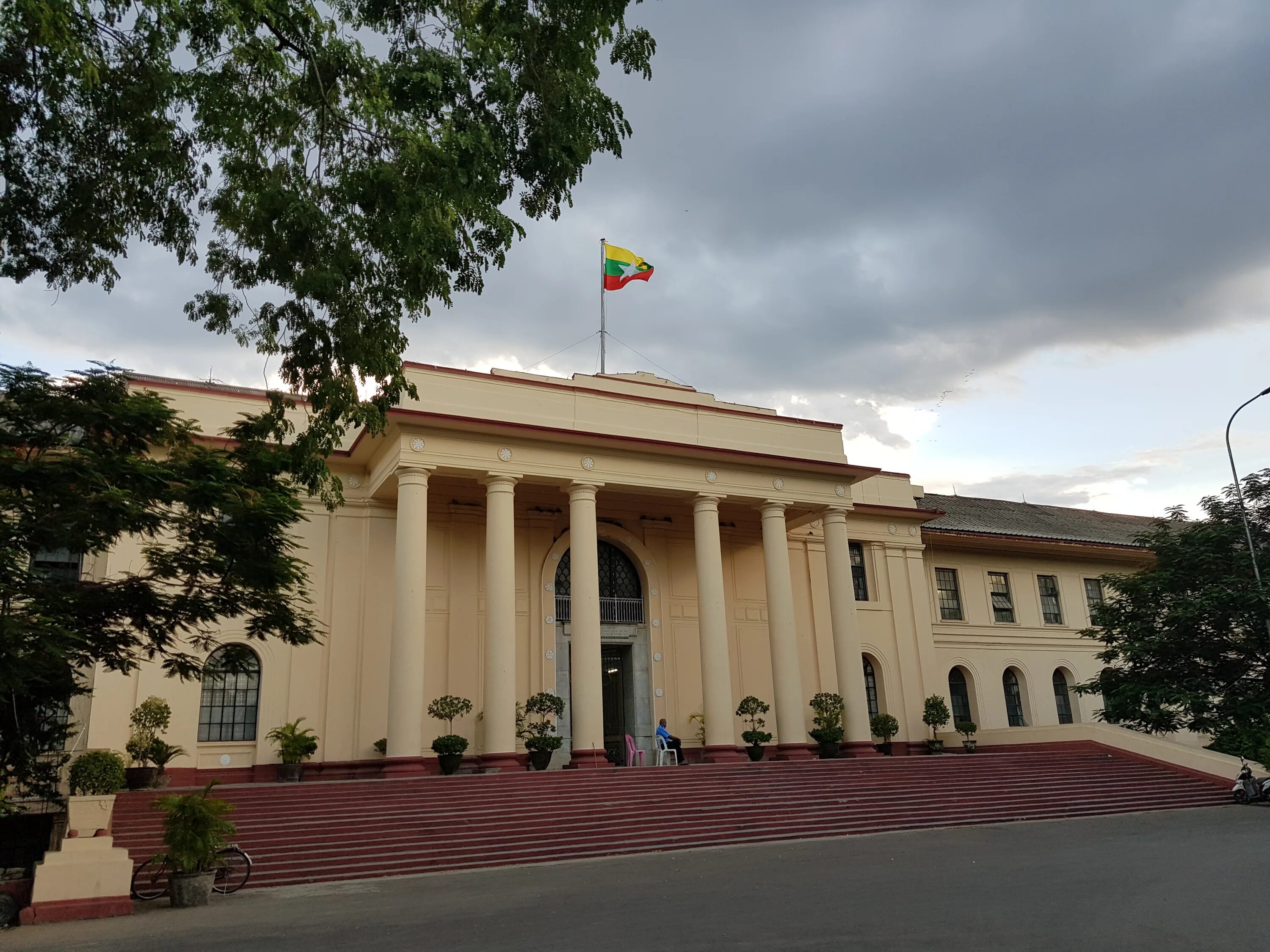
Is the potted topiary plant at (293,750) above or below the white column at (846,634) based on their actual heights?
below

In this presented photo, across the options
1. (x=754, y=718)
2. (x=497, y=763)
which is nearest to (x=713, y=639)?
(x=754, y=718)

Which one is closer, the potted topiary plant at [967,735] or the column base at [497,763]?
the column base at [497,763]

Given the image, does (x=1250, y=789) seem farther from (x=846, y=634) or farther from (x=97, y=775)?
(x=97, y=775)

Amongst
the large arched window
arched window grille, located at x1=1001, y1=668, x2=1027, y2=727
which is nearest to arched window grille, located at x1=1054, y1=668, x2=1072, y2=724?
arched window grille, located at x1=1001, y1=668, x2=1027, y2=727

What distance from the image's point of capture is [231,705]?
20.7 m

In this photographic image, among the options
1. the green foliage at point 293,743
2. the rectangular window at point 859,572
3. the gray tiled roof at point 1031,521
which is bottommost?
the green foliage at point 293,743

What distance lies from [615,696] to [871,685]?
799 centimetres

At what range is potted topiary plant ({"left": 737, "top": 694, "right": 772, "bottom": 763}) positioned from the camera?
864 inches

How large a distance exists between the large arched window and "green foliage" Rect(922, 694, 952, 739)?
55.9 ft

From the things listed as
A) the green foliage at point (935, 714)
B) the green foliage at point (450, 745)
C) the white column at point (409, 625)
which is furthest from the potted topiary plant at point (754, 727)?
the white column at point (409, 625)

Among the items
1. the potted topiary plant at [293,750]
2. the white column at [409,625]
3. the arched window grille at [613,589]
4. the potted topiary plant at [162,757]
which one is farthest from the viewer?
the arched window grille at [613,589]

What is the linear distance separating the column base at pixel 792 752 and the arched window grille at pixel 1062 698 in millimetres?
13356

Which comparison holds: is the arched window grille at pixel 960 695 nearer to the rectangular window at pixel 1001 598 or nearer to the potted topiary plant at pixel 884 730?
the rectangular window at pixel 1001 598

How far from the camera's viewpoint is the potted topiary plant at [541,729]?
65.8 feet
